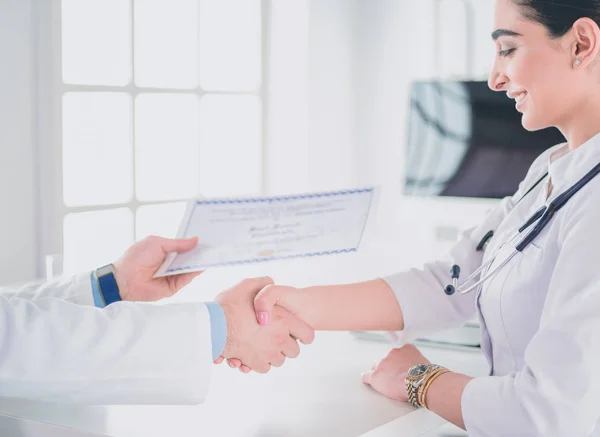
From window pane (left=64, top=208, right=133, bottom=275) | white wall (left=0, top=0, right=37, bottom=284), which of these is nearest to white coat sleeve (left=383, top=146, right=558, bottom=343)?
white wall (left=0, top=0, right=37, bottom=284)

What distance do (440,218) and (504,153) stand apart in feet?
2.77

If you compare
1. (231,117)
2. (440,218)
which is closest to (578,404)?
(231,117)

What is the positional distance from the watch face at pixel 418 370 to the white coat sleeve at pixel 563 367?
14 cm

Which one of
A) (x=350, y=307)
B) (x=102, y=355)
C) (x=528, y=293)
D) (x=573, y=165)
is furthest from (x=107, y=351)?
(x=573, y=165)

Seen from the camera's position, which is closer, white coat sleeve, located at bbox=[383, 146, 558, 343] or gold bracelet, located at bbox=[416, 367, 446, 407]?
gold bracelet, located at bbox=[416, 367, 446, 407]

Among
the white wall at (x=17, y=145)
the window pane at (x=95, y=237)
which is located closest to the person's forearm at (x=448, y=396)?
the white wall at (x=17, y=145)

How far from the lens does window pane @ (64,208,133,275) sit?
288 cm

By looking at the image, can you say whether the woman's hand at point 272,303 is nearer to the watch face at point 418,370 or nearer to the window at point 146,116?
the watch face at point 418,370

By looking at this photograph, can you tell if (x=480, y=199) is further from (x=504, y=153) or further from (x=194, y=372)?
(x=194, y=372)

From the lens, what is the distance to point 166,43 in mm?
3316

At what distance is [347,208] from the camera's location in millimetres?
1610

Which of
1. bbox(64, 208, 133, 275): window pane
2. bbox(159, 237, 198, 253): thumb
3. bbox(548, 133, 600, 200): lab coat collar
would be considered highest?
bbox(548, 133, 600, 200): lab coat collar

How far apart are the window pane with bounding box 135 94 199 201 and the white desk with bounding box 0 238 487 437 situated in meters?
1.65

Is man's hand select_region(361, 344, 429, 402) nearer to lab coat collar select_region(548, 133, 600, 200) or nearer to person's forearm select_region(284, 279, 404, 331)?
person's forearm select_region(284, 279, 404, 331)
